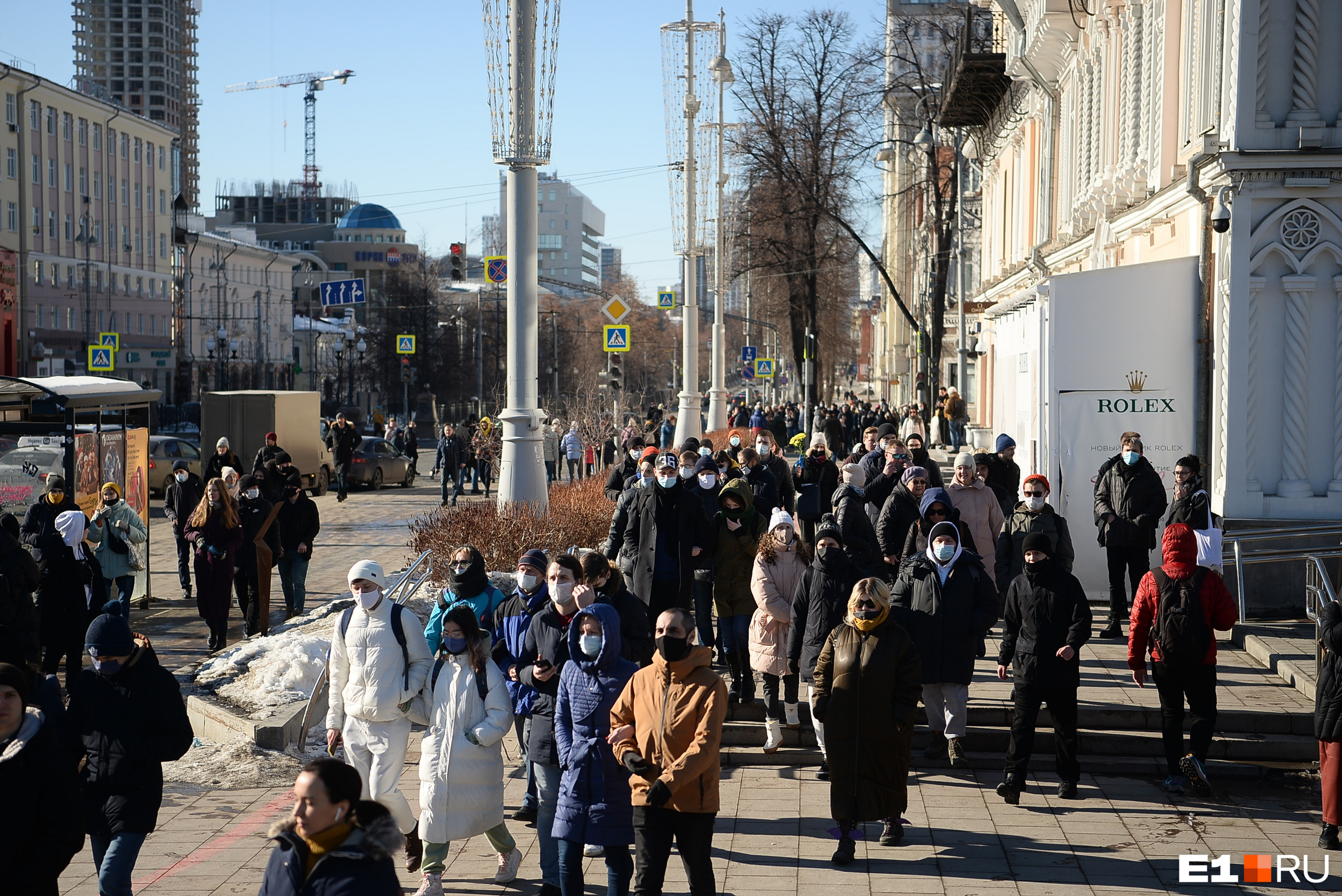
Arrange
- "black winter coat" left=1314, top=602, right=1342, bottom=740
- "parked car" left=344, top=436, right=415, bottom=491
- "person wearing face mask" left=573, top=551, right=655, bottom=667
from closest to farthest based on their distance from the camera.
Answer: "black winter coat" left=1314, top=602, right=1342, bottom=740
"person wearing face mask" left=573, top=551, right=655, bottom=667
"parked car" left=344, top=436, right=415, bottom=491

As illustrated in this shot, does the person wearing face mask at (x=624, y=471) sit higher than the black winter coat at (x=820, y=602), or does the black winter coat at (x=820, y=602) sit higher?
the person wearing face mask at (x=624, y=471)

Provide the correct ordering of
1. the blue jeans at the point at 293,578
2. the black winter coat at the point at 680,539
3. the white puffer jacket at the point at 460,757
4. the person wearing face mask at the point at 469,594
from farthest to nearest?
the blue jeans at the point at 293,578
the black winter coat at the point at 680,539
the person wearing face mask at the point at 469,594
the white puffer jacket at the point at 460,757

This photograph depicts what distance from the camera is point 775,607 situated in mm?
9508

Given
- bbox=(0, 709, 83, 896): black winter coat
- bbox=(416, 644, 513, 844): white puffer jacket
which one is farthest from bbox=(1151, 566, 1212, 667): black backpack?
bbox=(0, 709, 83, 896): black winter coat

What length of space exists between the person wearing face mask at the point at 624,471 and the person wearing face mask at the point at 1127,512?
4819 millimetres

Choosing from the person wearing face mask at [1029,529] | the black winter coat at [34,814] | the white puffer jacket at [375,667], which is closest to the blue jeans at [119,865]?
the black winter coat at [34,814]

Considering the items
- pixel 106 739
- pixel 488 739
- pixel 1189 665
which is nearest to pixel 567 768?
pixel 488 739

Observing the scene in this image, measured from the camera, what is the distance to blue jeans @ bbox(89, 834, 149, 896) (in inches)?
232

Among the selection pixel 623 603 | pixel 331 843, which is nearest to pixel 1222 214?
pixel 623 603

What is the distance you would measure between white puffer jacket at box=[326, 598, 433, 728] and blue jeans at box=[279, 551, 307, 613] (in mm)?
7864

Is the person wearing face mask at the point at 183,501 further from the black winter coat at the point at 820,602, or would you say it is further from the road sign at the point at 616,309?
the black winter coat at the point at 820,602

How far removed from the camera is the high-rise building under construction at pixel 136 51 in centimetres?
18588

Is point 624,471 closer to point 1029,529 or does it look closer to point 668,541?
point 668,541

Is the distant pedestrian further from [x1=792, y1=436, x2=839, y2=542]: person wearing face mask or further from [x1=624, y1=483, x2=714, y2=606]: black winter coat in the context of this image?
[x1=792, y1=436, x2=839, y2=542]: person wearing face mask
